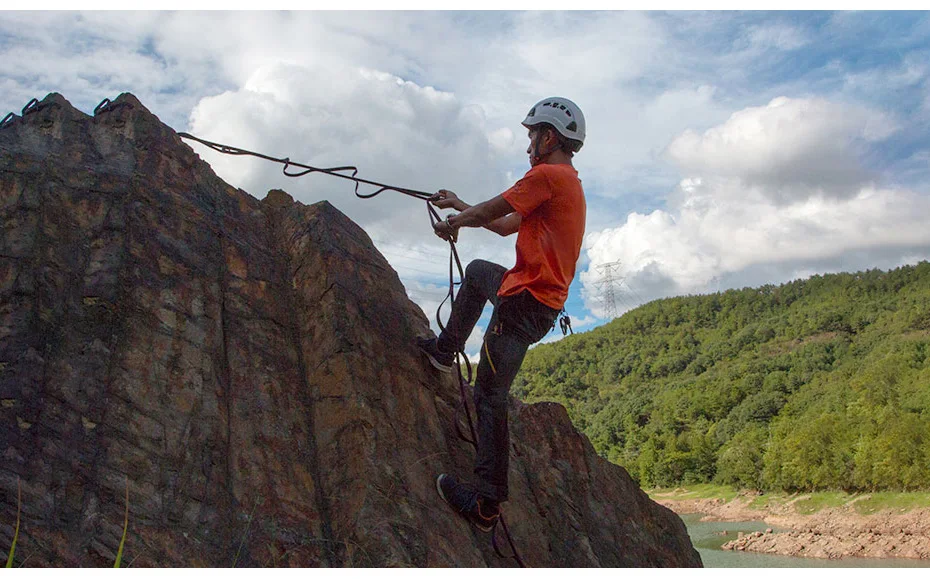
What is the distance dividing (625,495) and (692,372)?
169 meters

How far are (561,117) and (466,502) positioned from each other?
10.1 feet

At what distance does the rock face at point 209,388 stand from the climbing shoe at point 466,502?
91 mm

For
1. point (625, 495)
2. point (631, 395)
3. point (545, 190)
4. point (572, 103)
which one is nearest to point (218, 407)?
point (545, 190)

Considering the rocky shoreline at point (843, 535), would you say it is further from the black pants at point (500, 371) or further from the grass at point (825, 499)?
the black pants at point (500, 371)

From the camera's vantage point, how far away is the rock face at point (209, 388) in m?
4.62

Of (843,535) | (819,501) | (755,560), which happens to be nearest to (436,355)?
(755,560)

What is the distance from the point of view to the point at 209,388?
5402mm

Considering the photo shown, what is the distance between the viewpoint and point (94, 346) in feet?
17.0

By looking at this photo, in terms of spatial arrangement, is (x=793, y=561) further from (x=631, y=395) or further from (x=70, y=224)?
(x=631, y=395)

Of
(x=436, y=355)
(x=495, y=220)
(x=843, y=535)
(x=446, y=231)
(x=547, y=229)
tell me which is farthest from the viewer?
(x=843, y=535)

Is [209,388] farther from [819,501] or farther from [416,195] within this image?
[819,501]

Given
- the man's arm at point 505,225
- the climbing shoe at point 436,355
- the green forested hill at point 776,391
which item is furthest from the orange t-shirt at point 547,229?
the green forested hill at point 776,391

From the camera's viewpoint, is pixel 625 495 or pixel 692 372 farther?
pixel 692 372

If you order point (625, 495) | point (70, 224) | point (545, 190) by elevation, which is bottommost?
point (625, 495)
